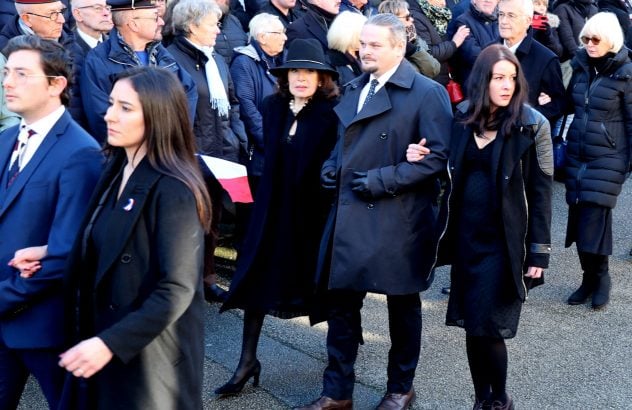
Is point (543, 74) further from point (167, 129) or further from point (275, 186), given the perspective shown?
point (167, 129)

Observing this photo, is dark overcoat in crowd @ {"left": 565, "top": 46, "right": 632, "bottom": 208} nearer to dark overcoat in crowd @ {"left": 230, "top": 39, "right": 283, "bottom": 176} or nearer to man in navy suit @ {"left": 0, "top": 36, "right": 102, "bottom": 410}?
dark overcoat in crowd @ {"left": 230, "top": 39, "right": 283, "bottom": 176}

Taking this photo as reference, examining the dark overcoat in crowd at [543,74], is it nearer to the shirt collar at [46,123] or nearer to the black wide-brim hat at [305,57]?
the black wide-brim hat at [305,57]

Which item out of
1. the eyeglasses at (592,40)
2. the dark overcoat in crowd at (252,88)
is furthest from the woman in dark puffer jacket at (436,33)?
the dark overcoat in crowd at (252,88)

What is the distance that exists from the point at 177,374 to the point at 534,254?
85.5 inches

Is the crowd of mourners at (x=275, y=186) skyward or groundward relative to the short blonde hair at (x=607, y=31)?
groundward

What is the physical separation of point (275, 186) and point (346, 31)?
1.89m

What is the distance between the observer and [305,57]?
5.18 metres

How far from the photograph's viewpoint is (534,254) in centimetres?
482

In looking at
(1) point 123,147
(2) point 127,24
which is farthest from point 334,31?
(1) point 123,147

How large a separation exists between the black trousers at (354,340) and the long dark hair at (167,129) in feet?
5.85

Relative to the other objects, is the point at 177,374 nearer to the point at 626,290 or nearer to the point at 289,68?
the point at 289,68

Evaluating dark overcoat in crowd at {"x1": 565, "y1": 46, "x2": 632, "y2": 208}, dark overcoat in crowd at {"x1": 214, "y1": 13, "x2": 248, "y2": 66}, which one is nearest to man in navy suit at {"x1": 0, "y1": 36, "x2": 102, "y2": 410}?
dark overcoat in crowd at {"x1": 214, "y1": 13, "x2": 248, "y2": 66}

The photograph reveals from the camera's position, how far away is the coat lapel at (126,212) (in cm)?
325

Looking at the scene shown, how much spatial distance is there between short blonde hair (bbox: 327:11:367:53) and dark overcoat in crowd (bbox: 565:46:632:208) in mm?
1673
